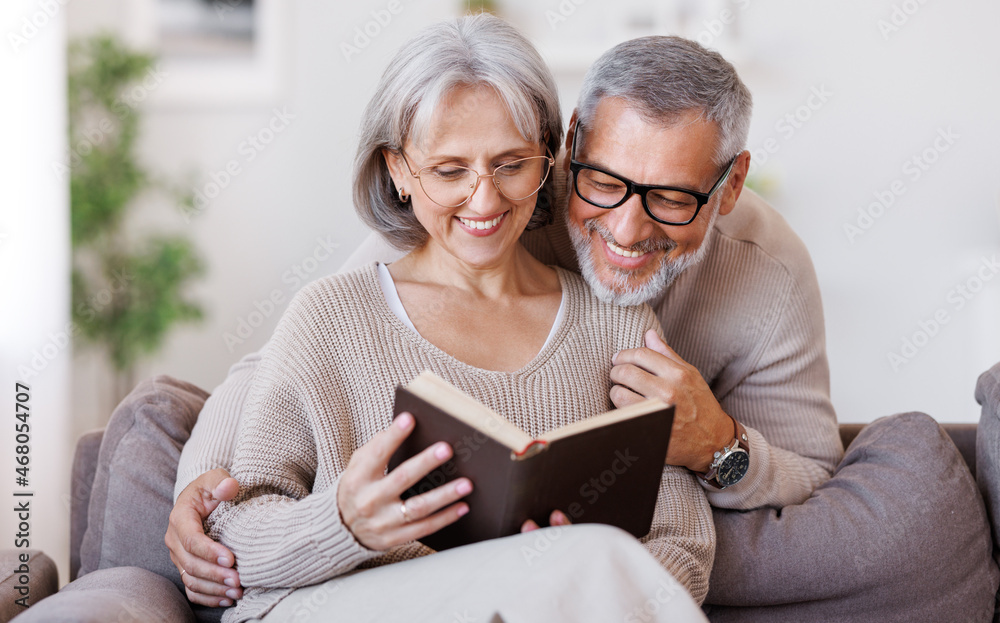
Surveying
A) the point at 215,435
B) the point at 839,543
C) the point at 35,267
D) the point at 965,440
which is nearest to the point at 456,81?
the point at 215,435

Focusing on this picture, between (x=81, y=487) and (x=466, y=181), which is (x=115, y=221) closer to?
(x=81, y=487)

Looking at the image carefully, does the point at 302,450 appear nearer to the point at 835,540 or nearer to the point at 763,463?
the point at 763,463

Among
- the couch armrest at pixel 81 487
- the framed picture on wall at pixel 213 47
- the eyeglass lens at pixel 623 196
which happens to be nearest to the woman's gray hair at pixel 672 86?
the eyeglass lens at pixel 623 196

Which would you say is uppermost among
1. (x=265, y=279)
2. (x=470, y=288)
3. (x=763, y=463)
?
(x=470, y=288)

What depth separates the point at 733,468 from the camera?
161 cm

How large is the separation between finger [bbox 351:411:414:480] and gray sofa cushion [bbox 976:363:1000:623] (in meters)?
1.22

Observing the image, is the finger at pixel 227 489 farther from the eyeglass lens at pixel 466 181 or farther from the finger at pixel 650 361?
the finger at pixel 650 361

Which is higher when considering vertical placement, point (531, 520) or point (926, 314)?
point (531, 520)

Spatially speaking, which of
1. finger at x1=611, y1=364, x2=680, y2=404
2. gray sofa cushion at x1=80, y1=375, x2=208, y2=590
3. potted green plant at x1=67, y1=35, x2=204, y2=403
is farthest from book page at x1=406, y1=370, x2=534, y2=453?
potted green plant at x1=67, y1=35, x2=204, y2=403

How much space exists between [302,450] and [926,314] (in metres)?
3.34

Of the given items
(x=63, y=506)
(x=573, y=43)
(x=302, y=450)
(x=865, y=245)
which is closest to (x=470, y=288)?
(x=302, y=450)

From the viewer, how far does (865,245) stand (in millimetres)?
3910

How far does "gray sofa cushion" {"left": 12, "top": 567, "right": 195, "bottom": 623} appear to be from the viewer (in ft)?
4.08

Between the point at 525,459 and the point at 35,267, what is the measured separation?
8.42ft
